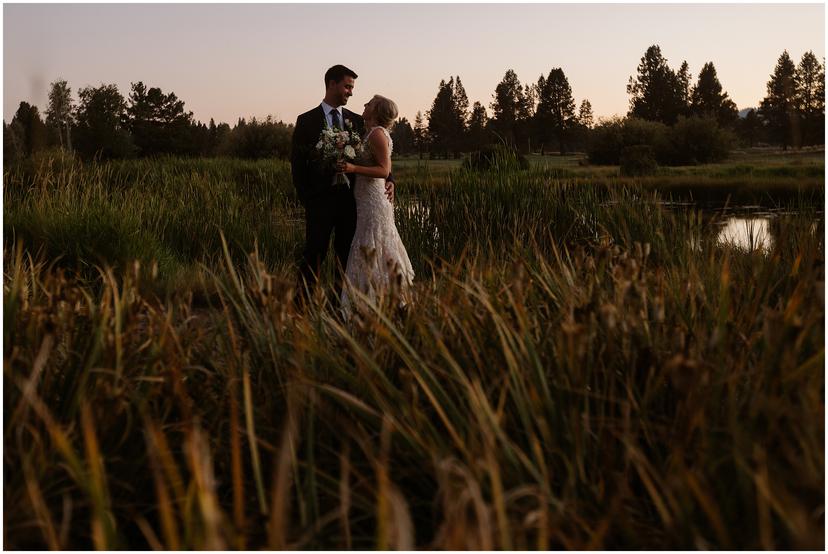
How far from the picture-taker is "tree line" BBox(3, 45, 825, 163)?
46.5 meters

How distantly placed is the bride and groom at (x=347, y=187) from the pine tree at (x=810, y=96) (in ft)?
188

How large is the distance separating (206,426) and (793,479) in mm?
1624

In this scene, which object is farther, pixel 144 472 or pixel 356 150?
pixel 356 150

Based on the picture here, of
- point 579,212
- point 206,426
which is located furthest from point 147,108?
point 206,426

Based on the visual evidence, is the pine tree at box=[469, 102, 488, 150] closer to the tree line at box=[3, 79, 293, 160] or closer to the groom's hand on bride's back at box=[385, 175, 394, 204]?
the tree line at box=[3, 79, 293, 160]

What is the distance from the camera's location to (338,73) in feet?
20.4

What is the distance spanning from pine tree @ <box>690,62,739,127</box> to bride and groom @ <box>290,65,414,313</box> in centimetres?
6814

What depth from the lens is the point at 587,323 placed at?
6.70 ft

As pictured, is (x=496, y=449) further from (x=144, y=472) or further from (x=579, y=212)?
(x=579, y=212)

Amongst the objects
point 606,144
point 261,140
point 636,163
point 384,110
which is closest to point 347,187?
point 384,110

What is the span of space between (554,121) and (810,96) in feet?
72.5

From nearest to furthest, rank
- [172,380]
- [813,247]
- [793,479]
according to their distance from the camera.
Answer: [793,479]
[172,380]
[813,247]

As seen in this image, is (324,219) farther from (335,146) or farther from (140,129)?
(140,129)

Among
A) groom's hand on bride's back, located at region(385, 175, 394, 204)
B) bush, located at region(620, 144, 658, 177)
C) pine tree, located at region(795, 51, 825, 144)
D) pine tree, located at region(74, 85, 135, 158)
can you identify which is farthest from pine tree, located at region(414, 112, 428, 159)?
A: pine tree, located at region(795, 51, 825, 144)
